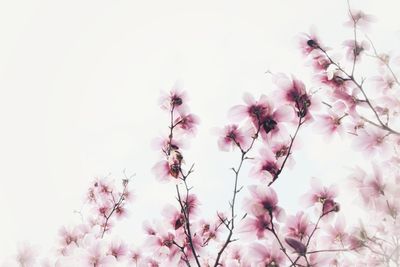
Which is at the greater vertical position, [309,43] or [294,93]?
[309,43]

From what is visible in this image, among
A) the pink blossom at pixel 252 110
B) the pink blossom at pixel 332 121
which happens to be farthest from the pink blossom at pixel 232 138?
the pink blossom at pixel 332 121

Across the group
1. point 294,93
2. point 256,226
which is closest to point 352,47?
point 294,93

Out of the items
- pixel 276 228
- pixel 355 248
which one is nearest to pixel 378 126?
pixel 355 248

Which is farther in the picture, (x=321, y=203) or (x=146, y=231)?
(x=146, y=231)

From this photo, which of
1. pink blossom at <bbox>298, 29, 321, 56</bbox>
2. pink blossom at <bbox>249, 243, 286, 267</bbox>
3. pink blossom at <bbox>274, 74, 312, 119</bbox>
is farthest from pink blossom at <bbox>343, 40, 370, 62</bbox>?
pink blossom at <bbox>249, 243, 286, 267</bbox>

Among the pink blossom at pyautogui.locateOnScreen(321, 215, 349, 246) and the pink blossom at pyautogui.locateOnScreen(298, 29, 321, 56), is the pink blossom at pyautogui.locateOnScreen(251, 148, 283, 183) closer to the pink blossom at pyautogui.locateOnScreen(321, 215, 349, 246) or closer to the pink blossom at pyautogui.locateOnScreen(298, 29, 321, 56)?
the pink blossom at pyautogui.locateOnScreen(321, 215, 349, 246)

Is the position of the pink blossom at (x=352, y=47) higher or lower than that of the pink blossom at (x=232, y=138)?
higher

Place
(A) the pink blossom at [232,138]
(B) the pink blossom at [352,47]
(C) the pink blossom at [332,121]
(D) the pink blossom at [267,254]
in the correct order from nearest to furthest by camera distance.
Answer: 1. (D) the pink blossom at [267,254]
2. (A) the pink blossom at [232,138]
3. (C) the pink blossom at [332,121]
4. (B) the pink blossom at [352,47]

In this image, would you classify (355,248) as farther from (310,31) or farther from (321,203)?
(310,31)

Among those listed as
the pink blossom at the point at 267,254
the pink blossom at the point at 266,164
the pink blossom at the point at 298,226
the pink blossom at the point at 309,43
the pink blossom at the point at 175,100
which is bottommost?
the pink blossom at the point at 267,254

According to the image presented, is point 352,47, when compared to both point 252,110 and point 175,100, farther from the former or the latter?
point 175,100

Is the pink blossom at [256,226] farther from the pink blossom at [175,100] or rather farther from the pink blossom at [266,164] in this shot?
the pink blossom at [175,100]
